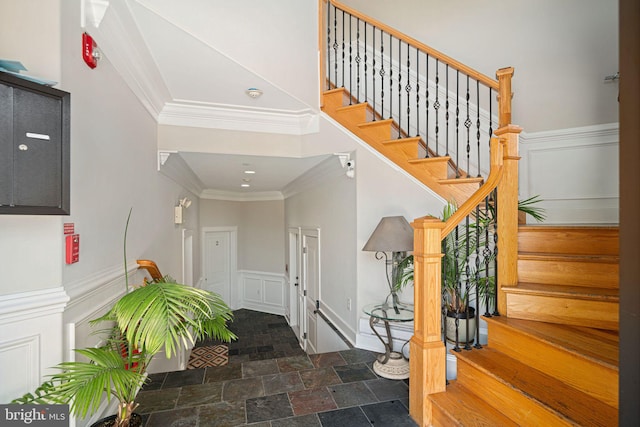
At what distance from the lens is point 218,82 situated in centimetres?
259

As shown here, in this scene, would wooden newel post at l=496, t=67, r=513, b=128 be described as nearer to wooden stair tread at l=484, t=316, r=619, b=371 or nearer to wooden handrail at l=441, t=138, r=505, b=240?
wooden handrail at l=441, t=138, r=505, b=240

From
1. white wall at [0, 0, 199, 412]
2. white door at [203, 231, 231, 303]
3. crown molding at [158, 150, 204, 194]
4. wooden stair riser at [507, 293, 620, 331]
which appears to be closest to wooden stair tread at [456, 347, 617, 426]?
wooden stair riser at [507, 293, 620, 331]

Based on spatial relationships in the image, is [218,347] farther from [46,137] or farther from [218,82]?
[46,137]

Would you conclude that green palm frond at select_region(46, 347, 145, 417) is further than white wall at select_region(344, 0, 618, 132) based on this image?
No

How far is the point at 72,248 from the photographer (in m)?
1.48

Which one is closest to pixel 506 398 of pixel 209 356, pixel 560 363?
pixel 560 363

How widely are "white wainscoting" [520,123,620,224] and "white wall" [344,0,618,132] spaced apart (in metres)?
0.12

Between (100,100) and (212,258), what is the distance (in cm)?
535

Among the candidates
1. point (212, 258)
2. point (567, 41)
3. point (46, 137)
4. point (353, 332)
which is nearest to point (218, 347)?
point (212, 258)

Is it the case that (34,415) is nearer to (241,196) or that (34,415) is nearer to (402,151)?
(402,151)

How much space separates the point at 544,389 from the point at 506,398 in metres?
0.18

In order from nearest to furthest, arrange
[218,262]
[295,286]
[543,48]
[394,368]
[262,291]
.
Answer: [394,368]
[543,48]
[295,286]
[218,262]
[262,291]

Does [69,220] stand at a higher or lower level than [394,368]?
higher

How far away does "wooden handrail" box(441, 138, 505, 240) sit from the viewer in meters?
1.93
